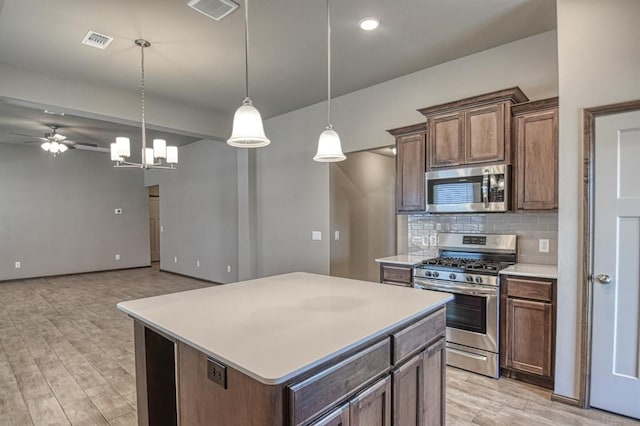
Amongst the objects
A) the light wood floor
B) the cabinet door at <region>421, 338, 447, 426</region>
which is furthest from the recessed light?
the light wood floor

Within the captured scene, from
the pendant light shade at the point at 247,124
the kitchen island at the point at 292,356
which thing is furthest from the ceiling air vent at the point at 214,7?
the kitchen island at the point at 292,356

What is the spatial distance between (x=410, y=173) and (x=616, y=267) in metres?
1.86

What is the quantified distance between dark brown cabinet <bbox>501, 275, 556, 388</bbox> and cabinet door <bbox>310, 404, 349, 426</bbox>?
209 cm

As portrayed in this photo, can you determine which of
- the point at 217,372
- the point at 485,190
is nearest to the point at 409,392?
the point at 217,372

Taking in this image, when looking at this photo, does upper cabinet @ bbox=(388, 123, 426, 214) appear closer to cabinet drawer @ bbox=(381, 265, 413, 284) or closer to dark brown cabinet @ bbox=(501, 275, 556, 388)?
cabinet drawer @ bbox=(381, 265, 413, 284)

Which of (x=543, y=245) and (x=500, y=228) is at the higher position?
(x=500, y=228)

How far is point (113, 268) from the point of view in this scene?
8898 millimetres

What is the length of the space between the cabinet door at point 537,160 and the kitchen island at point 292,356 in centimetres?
149

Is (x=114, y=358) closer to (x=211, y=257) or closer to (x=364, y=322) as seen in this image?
(x=364, y=322)

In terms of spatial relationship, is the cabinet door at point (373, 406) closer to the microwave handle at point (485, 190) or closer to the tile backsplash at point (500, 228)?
the microwave handle at point (485, 190)

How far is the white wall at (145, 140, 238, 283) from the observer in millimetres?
6680

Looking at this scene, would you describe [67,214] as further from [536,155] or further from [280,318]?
[536,155]

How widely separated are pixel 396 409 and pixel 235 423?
0.77m

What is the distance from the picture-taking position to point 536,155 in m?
2.88
